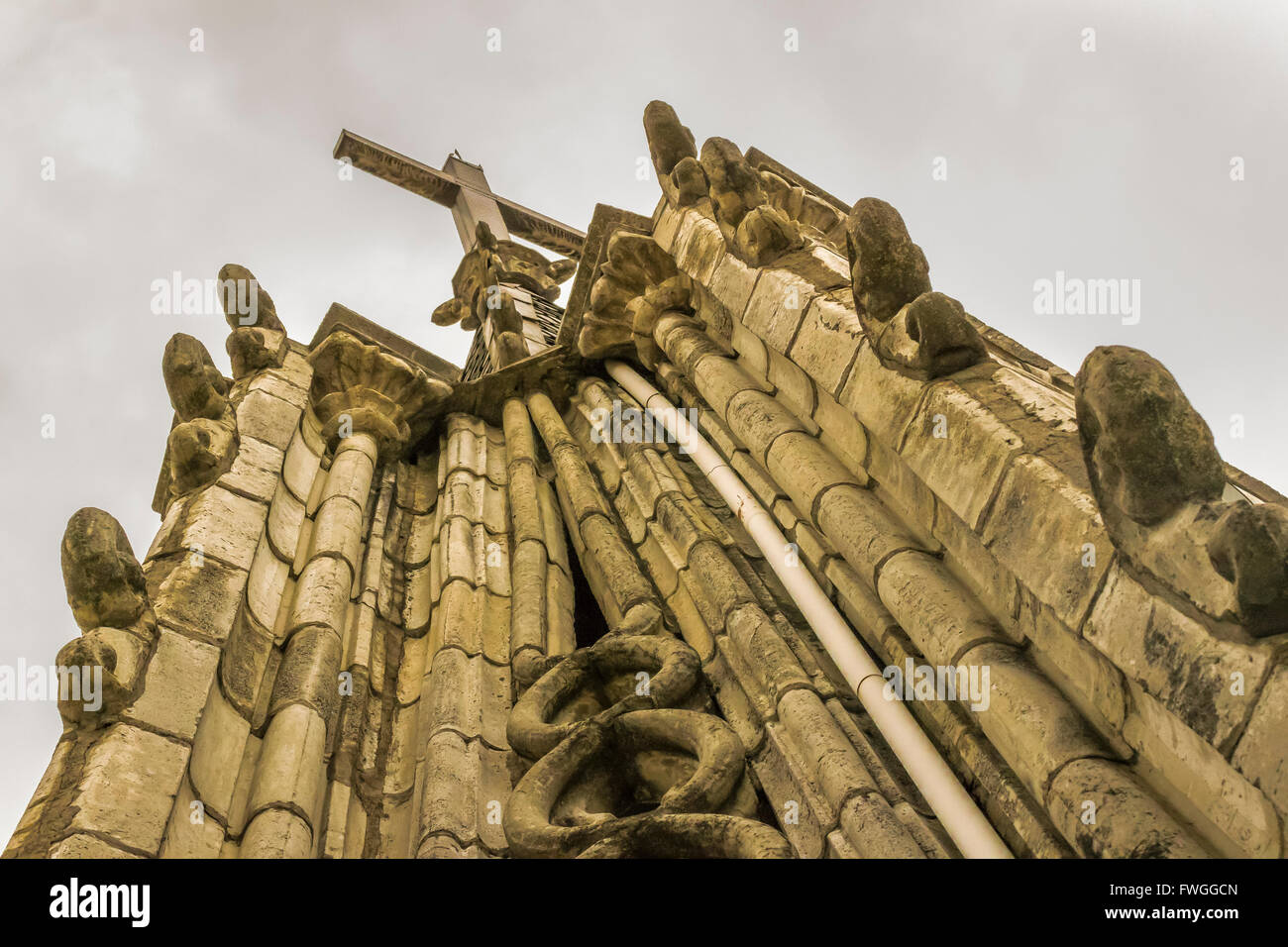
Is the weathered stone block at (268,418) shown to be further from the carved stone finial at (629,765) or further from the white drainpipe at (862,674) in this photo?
the carved stone finial at (629,765)

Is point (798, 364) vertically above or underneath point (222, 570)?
above

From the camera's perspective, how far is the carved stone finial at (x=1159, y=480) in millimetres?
2227

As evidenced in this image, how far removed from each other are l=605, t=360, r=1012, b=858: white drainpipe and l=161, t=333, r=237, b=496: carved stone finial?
2.16 metres

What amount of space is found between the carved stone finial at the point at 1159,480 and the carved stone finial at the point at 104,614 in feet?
8.89

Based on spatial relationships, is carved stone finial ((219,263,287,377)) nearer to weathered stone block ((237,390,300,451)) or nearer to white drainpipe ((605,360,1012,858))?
weathered stone block ((237,390,300,451))

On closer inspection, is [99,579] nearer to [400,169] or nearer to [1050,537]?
[1050,537]

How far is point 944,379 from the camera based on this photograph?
3.44 meters

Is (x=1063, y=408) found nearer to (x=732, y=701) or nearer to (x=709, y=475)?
(x=732, y=701)

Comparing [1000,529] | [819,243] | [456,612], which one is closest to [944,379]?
[1000,529]

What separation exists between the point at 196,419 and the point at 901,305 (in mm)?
3164

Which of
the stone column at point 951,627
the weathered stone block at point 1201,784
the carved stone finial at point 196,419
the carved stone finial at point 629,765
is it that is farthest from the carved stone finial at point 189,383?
the weathered stone block at point 1201,784

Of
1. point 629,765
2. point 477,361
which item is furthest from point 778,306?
point 477,361

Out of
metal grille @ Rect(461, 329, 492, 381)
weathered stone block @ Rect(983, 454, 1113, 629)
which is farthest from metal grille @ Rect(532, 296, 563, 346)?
weathered stone block @ Rect(983, 454, 1113, 629)

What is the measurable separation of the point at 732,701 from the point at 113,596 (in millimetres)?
2030
